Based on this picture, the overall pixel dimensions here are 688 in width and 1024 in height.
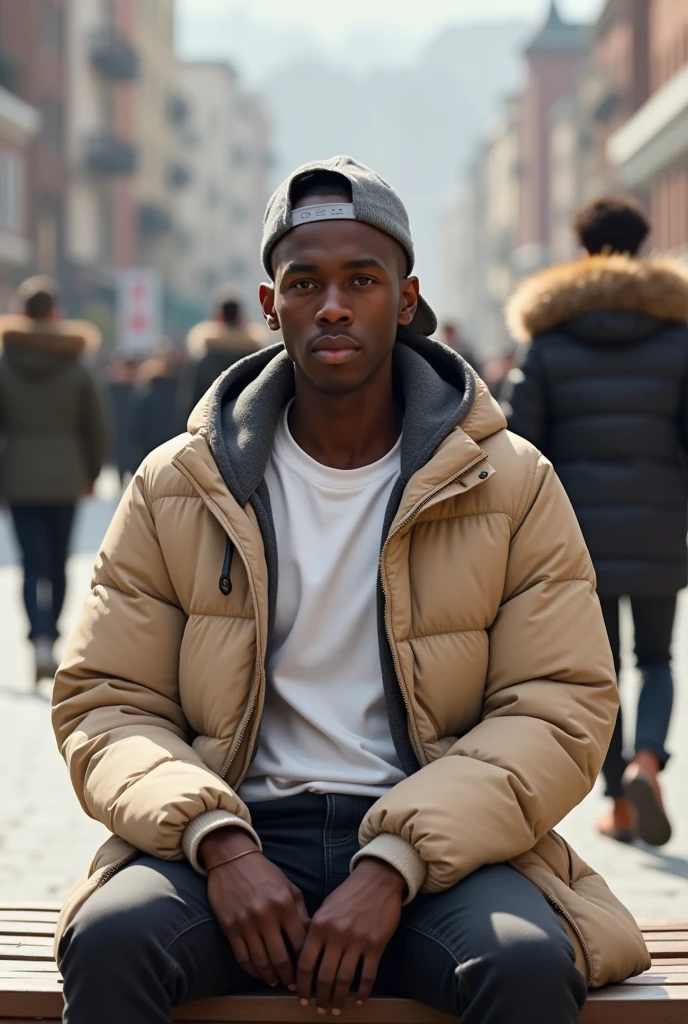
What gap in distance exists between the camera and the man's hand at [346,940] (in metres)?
2.88

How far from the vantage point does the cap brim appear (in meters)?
3.72

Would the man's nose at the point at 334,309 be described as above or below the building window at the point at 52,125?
below

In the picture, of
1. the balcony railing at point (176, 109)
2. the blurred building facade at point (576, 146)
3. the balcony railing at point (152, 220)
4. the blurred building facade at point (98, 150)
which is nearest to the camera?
the blurred building facade at point (576, 146)

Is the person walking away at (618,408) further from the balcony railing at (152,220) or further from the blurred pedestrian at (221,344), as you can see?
the balcony railing at (152,220)

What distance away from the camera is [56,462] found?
10.4 meters

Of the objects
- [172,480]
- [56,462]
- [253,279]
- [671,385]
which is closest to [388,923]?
[172,480]

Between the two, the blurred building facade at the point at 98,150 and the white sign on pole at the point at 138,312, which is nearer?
the white sign on pole at the point at 138,312

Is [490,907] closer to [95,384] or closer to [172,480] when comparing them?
[172,480]

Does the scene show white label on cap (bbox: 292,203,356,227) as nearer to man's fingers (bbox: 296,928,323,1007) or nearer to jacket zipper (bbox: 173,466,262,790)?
jacket zipper (bbox: 173,466,262,790)

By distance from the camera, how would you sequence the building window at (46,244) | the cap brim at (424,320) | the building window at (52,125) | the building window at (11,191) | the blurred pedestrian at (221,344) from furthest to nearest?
the building window at (52,125) → the building window at (46,244) → the building window at (11,191) → the blurred pedestrian at (221,344) → the cap brim at (424,320)

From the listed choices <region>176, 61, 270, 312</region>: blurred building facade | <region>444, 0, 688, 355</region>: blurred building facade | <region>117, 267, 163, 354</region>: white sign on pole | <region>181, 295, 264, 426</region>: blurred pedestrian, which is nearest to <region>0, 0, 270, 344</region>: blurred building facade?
<region>176, 61, 270, 312</region>: blurred building facade

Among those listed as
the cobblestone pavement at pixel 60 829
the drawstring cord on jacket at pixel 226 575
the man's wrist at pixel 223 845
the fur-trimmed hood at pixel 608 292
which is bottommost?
the cobblestone pavement at pixel 60 829

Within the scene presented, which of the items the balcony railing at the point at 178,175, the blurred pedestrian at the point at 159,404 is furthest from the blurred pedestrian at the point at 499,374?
the balcony railing at the point at 178,175

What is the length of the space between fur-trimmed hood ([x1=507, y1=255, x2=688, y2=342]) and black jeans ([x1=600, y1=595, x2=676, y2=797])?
973 millimetres
